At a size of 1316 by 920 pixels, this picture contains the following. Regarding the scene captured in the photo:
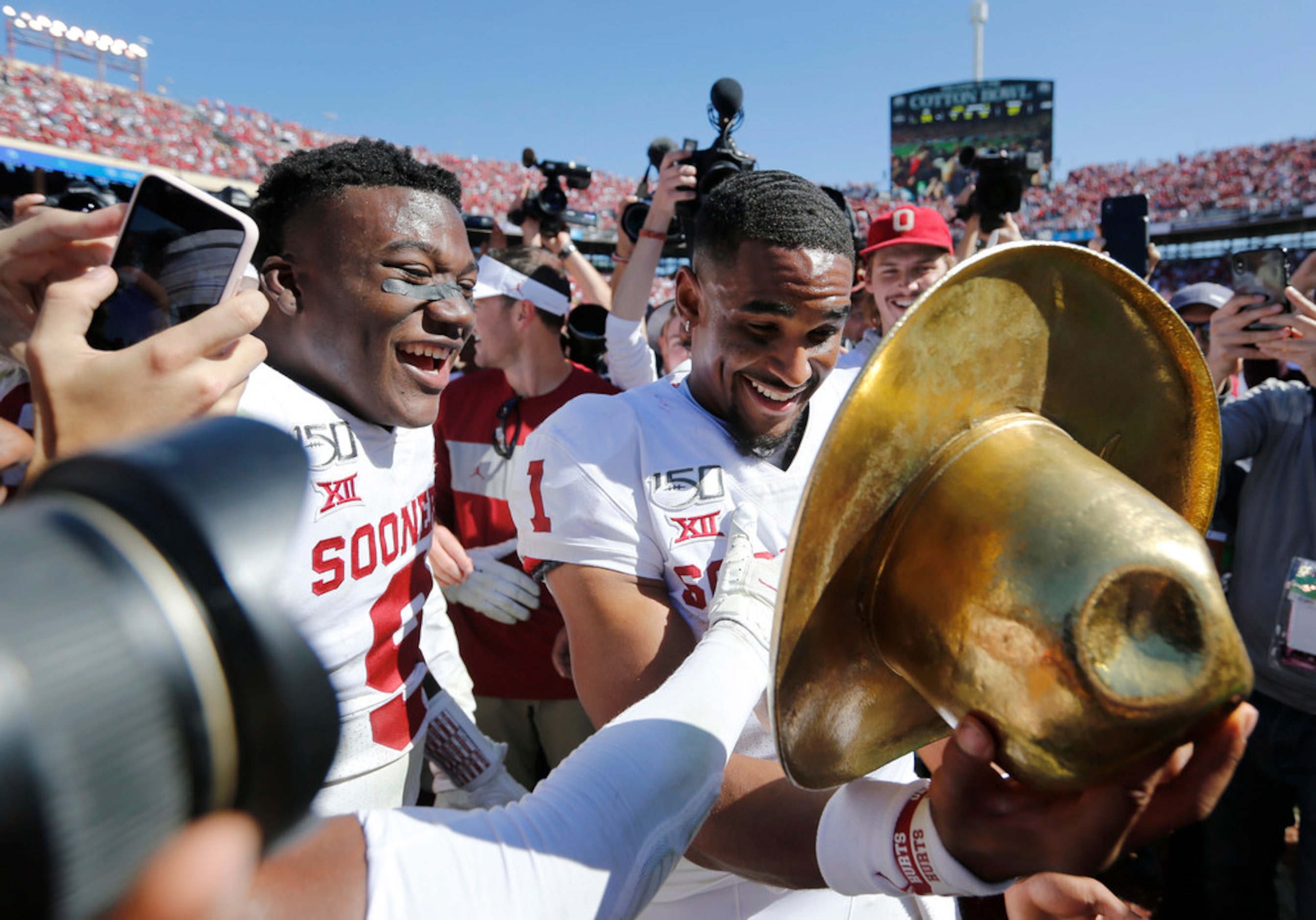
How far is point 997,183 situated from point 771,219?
3.40 meters

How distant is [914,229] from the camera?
373 centimetres

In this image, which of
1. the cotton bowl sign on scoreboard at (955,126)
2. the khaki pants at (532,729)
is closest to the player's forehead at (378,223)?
the khaki pants at (532,729)

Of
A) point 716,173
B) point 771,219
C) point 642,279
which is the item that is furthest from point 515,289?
point 771,219

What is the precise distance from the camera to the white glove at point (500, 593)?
118 inches

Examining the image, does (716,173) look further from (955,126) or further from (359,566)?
(955,126)

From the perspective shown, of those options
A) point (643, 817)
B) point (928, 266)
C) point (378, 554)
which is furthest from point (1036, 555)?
point (928, 266)

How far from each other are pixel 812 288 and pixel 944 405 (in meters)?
0.78

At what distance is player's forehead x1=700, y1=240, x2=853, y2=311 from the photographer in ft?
5.54

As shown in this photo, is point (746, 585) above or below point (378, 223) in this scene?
below

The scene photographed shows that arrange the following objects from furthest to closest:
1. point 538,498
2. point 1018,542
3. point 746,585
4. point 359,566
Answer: point 359,566
point 538,498
point 746,585
point 1018,542

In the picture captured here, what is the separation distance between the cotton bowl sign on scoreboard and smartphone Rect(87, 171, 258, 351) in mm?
33483

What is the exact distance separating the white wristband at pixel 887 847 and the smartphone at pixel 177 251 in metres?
1.29

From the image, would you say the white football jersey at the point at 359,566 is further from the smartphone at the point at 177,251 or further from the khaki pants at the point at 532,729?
the khaki pants at the point at 532,729

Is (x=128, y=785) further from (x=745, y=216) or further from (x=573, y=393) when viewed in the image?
(x=573, y=393)
